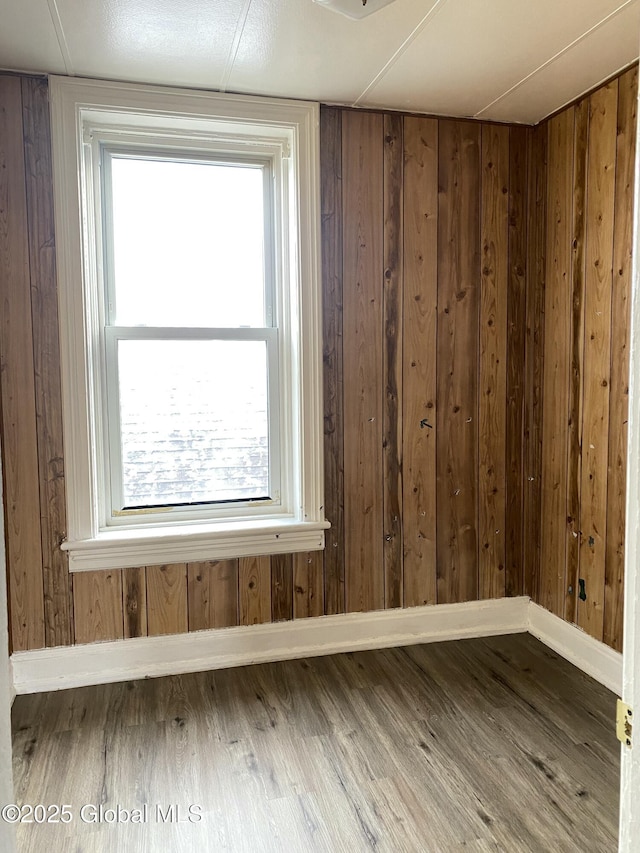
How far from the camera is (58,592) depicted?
240 cm

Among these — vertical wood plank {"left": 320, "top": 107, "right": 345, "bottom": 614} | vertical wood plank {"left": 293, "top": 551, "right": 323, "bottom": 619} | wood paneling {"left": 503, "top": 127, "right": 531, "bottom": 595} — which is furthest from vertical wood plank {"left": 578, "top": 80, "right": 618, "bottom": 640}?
vertical wood plank {"left": 293, "top": 551, "right": 323, "bottom": 619}

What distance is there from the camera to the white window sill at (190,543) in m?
2.39

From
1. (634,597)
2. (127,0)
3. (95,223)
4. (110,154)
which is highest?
(127,0)

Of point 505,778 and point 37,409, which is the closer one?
point 505,778

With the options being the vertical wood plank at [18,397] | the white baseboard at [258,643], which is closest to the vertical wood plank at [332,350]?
the white baseboard at [258,643]

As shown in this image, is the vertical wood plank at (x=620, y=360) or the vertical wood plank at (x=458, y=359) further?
the vertical wood plank at (x=458, y=359)

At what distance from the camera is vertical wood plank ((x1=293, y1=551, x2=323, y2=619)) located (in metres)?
2.65

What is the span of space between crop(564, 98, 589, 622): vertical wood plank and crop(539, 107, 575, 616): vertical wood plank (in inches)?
1.1

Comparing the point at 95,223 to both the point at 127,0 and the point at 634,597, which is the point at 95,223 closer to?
the point at 127,0

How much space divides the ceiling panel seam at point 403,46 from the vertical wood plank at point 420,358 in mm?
286

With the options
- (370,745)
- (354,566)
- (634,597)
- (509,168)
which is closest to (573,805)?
(370,745)

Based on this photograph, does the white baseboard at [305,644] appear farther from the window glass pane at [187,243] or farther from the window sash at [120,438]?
the window glass pane at [187,243]

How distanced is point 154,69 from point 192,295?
85cm

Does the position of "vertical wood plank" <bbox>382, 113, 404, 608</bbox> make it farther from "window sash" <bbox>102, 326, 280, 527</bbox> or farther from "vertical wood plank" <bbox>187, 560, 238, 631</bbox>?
"vertical wood plank" <bbox>187, 560, 238, 631</bbox>
